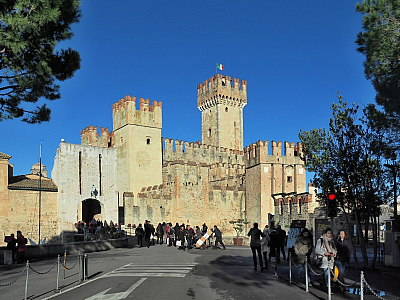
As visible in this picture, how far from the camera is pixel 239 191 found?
46.1 metres

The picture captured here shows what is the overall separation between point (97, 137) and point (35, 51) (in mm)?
35060

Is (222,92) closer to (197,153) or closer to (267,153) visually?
(197,153)

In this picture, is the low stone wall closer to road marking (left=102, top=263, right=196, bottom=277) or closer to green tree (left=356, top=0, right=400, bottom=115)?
road marking (left=102, top=263, right=196, bottom=277)

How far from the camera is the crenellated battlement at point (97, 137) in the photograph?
48.3 metres

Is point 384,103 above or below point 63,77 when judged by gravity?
below

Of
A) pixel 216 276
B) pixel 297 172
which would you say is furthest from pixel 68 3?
pixel 297 172

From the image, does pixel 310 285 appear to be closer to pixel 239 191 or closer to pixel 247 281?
pixel 247 281

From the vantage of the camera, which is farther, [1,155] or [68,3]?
[1,155]

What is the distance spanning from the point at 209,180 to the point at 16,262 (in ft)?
105

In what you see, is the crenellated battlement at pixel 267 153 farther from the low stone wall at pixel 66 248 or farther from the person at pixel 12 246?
the person at pixel 12 246

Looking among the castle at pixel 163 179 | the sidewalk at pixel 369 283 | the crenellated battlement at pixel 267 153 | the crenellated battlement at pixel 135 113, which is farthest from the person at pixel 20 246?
the crenellated battlement at pixel 267 153

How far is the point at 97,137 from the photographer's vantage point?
50.1 meters

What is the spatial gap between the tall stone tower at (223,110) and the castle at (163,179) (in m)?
17.0

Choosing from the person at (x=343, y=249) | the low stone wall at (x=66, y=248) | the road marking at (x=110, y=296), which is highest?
the person at (x=343, y=249)
